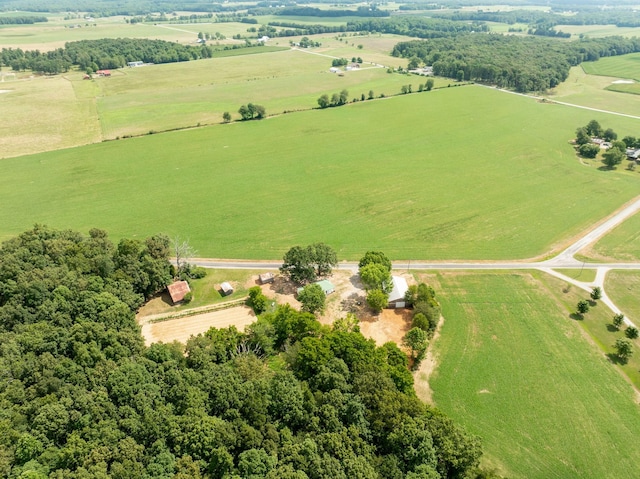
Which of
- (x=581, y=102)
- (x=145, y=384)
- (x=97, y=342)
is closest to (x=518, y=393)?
(x=145, y=384)

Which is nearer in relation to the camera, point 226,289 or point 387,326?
point 387,326

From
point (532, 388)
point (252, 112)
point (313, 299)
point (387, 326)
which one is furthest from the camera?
point (252, 112)

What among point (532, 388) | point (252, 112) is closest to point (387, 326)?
point (532, 388)

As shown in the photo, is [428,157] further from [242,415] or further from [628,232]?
[242,415]

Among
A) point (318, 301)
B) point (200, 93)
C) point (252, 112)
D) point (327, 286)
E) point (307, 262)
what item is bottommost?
point (327, 286)

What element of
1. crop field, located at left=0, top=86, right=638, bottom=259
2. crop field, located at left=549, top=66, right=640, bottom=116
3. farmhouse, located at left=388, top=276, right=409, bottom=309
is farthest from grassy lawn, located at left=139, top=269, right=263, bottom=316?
crop field, located at left=549, top=66, right=640, bottom=116

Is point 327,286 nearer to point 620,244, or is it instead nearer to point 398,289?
point 398,289

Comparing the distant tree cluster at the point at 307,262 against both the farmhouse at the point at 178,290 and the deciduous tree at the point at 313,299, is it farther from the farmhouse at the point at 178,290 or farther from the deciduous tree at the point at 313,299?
the farmhouse at the point at 178,290

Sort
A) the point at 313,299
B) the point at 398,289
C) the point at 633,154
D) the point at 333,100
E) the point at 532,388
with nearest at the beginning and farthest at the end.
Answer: the point at 532,388 → the point at 313,299 → the point at 398,289 → the point at 633,154 → the point at 333,100
